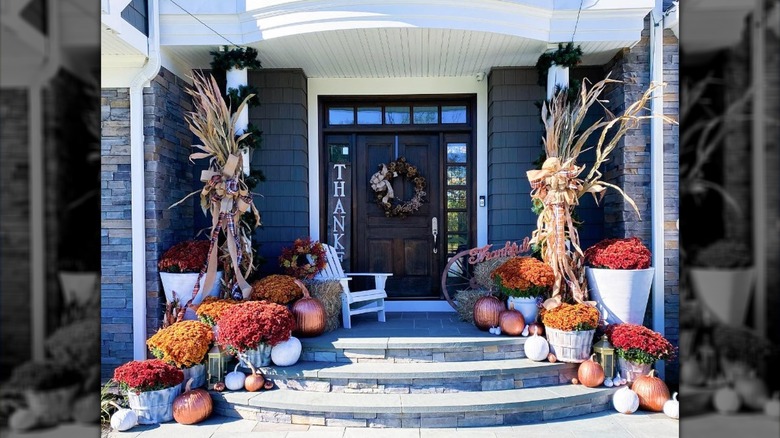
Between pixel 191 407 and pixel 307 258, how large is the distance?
1691mm

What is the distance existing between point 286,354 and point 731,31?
3273 millimetres

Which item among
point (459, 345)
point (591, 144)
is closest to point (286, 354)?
point (459, 345)

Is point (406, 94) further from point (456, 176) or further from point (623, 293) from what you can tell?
point (623, 293)

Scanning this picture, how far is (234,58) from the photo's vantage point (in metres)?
4.03

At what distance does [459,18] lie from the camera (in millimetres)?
3680

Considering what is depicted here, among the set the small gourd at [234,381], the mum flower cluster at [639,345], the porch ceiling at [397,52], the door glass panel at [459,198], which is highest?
the porch ceiling at [397,52]

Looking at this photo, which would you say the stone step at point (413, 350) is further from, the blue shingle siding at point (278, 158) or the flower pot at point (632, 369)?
Answer: the blue shingle siding at point (278, 158)

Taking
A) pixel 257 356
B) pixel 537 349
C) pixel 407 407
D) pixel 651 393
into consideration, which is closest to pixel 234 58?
pixel 257 356

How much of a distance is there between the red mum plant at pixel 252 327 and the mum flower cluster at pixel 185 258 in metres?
0.79

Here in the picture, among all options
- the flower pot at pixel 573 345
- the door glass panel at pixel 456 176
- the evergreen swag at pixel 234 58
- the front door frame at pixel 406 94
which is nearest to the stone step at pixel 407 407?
the flower pot at pixel 573 345

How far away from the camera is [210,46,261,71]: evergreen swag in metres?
4.04

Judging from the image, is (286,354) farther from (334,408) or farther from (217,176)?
(217,176)

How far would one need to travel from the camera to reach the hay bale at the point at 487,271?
13.9 feet

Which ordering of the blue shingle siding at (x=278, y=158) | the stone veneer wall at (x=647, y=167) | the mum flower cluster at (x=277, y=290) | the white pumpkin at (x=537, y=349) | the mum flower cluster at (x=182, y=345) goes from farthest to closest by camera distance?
the blue shingle siding at (x=278, y=158), the stone veneer wall at (x=647, y=167), the mum flower cluster at (x=277, y=290), the white pumpkin at (x=537, y=349), the mum flower cluster at (x=182, y=345)
